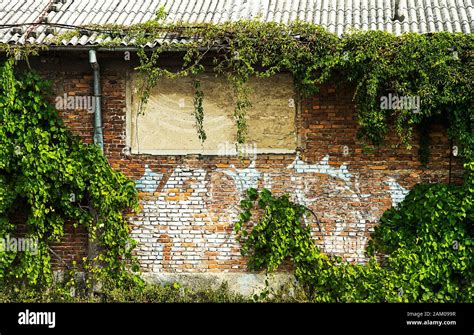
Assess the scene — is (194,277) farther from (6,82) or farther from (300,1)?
(300,1)

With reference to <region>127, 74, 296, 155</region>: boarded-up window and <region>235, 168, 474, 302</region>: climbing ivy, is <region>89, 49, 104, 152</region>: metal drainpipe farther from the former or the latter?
<region>235, 168, 474, 302</region>: climbing ivy

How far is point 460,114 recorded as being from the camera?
27.3ft

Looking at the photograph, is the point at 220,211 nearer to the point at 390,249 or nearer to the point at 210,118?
the point at 210,118

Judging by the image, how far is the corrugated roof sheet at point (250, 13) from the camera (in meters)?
9.12

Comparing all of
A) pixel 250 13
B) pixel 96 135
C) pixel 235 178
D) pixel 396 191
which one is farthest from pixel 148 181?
pixel 396 191

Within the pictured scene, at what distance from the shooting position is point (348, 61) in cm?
824

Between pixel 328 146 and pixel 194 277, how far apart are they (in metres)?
2.60

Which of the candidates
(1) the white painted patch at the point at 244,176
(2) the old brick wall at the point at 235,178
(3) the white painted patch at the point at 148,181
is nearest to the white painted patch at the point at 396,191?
(2) the old brick wall at the point at 235,178

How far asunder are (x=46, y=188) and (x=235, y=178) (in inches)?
100

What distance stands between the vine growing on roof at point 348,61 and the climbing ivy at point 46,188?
3.37ft

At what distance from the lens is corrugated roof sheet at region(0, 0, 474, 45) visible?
912 centimetres

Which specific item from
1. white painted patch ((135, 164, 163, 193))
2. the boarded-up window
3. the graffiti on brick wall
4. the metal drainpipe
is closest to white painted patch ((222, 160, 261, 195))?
the graffiti on brick wall

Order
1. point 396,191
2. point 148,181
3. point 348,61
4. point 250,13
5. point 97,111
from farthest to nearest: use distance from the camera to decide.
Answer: point 250,13, point 148,181, point 97,111, point 396,191, point 348,61

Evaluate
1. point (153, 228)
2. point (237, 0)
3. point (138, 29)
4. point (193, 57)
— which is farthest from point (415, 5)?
point (153, 228)
